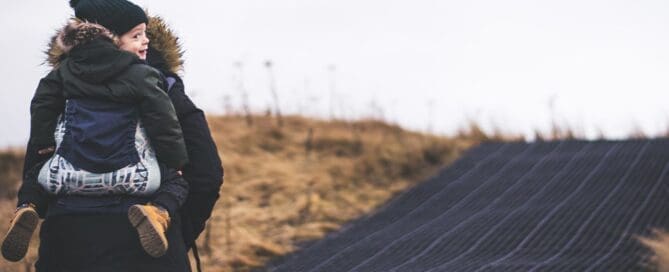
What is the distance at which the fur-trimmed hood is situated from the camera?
8.31 ft

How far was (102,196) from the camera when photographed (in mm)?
2455

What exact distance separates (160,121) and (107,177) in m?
0.19

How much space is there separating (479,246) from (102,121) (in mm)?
3180

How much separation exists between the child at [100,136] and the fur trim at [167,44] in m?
0.28

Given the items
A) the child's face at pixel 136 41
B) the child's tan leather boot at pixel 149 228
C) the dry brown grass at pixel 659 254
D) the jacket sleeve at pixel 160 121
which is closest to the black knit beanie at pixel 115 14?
the child's face at pixel 136 41

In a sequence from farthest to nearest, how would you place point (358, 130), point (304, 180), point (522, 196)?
point (358, 130) < point (304, 180) < point (522, 196)

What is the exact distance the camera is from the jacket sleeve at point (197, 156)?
101 inches

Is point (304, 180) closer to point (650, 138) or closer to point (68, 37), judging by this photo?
point (650, 138)

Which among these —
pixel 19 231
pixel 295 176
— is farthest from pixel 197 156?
pixel 295 176

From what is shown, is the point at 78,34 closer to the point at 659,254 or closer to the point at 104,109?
the point at 104,109

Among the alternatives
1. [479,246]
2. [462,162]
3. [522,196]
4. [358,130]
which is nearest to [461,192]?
[522,196]

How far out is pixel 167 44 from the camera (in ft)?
9.36

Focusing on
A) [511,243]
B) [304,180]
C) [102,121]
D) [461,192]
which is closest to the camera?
[102,121]

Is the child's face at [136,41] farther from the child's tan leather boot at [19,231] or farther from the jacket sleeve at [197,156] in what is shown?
the child's tan leather boot at [19,231]
